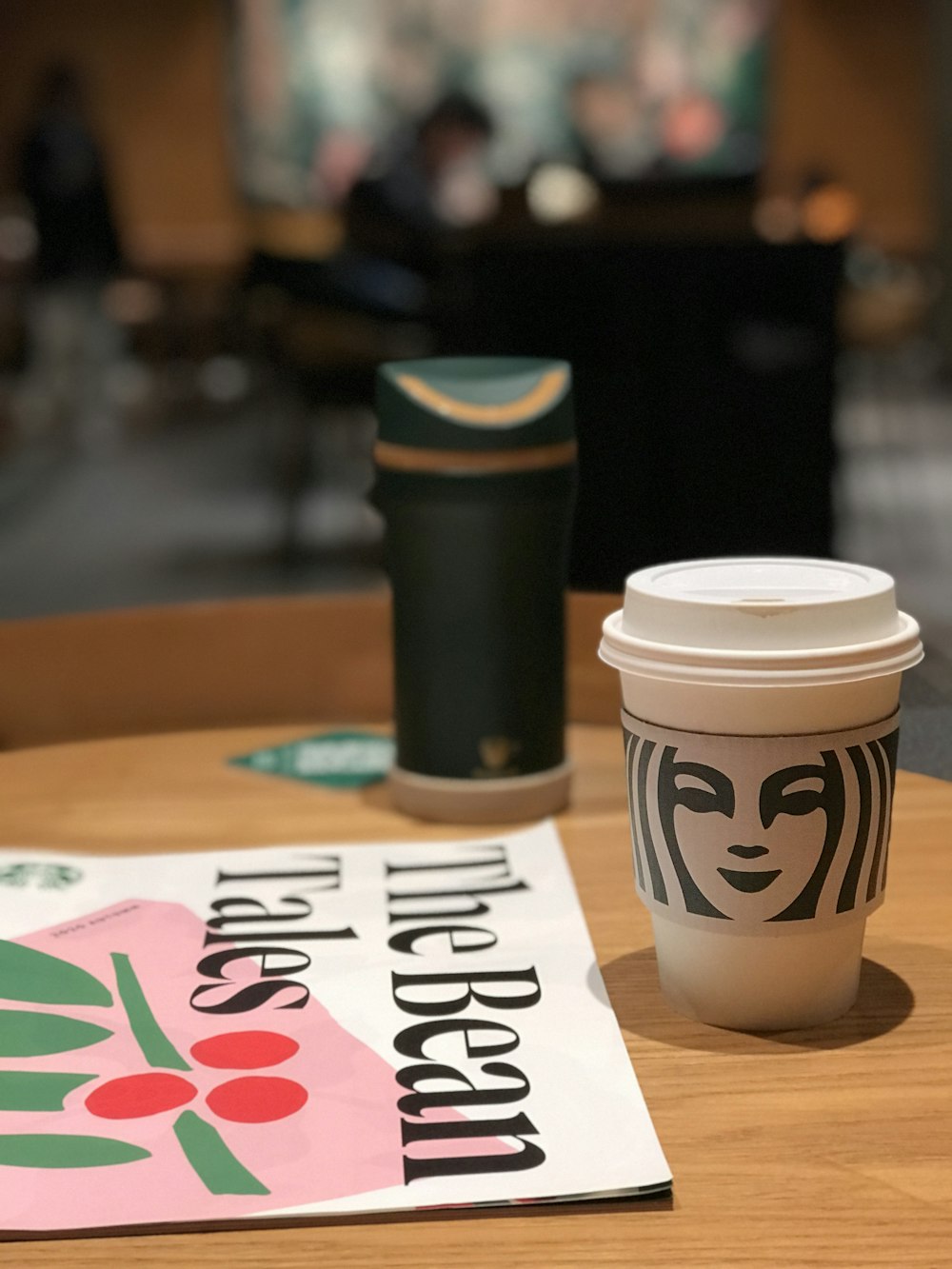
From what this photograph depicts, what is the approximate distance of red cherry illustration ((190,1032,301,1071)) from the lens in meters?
0.48

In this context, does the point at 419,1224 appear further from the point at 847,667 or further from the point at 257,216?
the point at 257,216

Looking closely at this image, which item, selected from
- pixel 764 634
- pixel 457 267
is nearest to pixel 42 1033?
pixel 764 634

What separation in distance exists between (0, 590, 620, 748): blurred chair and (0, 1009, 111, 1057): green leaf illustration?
0.38 metres

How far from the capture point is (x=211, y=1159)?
42cm

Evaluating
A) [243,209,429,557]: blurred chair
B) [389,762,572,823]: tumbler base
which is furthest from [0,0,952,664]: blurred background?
[389,762,572,823]: tumbler base

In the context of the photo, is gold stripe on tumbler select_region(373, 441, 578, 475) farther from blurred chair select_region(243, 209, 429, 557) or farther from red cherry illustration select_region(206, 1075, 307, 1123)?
blurred chair select_region(243, 209, 429, 557)

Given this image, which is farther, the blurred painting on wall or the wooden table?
the blurred painting on wall

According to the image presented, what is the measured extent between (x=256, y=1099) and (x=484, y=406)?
0.40 meters

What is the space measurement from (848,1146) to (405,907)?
0.76 ft

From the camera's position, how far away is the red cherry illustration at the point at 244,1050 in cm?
48

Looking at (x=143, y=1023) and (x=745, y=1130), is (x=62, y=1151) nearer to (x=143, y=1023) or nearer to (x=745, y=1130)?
(x=143, y=1023)

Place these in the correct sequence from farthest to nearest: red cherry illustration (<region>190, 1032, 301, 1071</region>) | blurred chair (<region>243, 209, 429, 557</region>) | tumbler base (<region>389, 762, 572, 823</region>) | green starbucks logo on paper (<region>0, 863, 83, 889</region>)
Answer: blurred chair (<region>243, 209, 429, 557</region>) → tumbler base (<region>389, 762, 572, 823</region>) → green starbucks logo on paper (<region>0, 863, 83, 889</region>) → red cherry illustration (<region>190, 1032, 301, 1071</region>)

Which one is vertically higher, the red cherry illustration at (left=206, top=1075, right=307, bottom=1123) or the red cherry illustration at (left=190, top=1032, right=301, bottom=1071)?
the red cherry illustration at (left=206, top=1075, right=307, bottom=1123)

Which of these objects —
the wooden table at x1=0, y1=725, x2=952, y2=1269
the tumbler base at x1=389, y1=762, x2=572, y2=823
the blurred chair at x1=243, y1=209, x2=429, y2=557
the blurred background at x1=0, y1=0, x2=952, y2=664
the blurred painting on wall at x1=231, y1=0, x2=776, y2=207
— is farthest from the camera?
the blurred painting on wall at x1=231, y1=0, x2=776, y2=207
